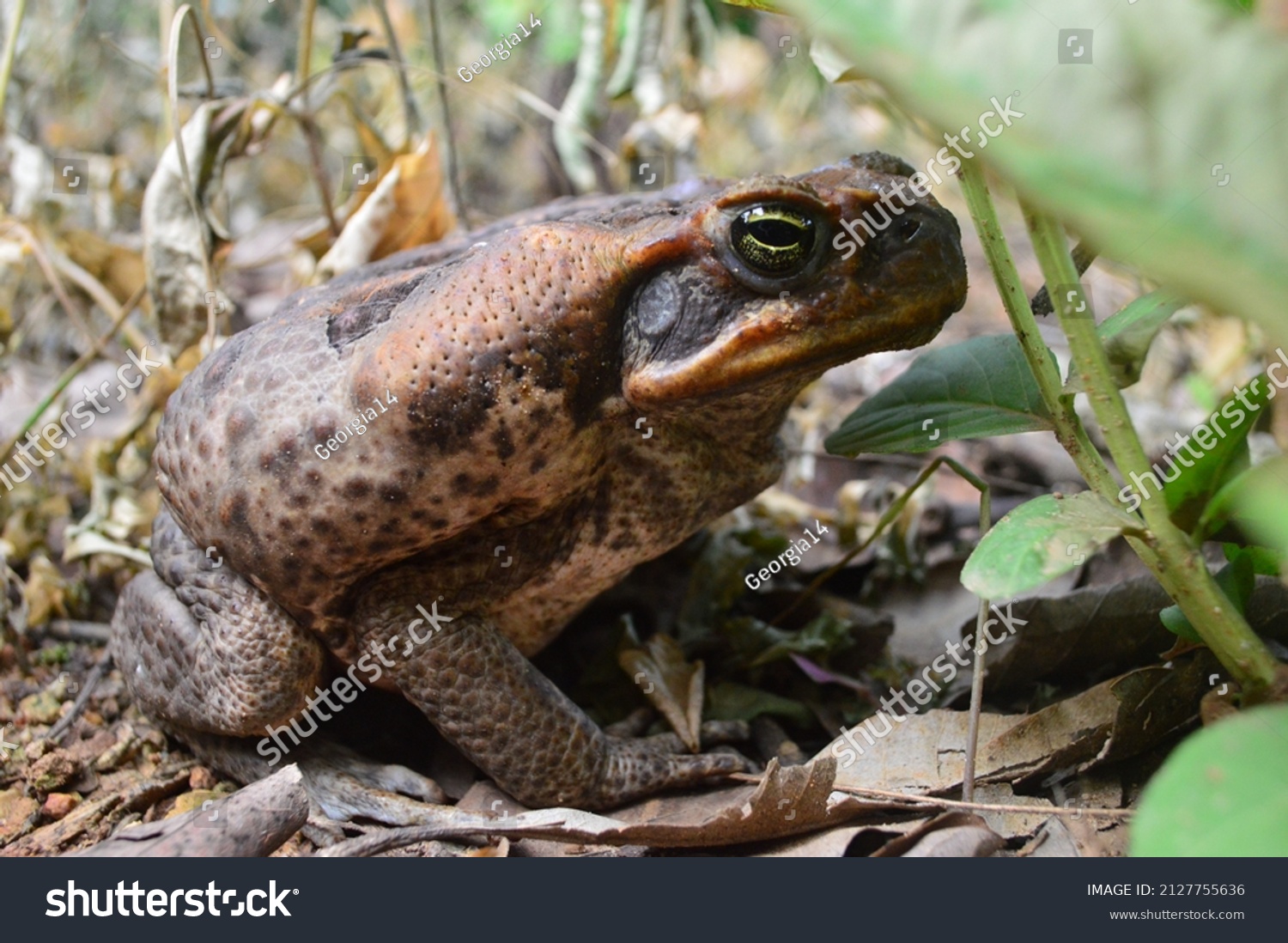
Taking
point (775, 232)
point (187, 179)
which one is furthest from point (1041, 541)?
point (187, 179)

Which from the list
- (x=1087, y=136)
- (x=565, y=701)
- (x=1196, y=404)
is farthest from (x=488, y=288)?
(x=1196, y=404)

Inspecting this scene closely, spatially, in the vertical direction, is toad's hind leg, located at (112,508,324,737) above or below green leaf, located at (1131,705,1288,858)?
above

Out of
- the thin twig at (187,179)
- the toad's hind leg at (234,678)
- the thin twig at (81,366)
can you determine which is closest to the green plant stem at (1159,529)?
the toad's hind leg at (234,678)

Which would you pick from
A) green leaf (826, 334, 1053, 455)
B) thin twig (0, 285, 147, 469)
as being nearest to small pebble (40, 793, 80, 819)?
thin twig (0, 285, 147, 469)

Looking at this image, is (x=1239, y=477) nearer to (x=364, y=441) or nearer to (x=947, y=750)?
(x=947, y=750)

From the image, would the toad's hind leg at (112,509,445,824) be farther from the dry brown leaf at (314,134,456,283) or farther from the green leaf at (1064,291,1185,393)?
the green leaf at (1064,291,1185,393)

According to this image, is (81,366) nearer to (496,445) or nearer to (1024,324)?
(496,445)
